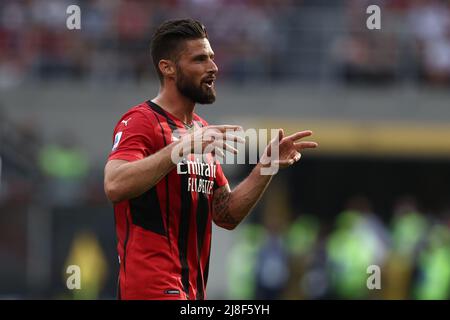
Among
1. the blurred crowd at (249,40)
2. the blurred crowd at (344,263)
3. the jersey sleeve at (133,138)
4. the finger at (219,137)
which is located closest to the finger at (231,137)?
the finger at (219,137)

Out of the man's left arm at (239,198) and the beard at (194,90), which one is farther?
the man's left arm at (239,198)

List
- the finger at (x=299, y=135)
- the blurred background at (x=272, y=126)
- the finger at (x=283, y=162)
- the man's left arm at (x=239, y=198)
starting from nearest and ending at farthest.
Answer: the finger at (x=299, y=135) → the finger at (x=283, y=162) → the man's left arm at (x=239, y=198) → the blurred background at (x=272, y=126)

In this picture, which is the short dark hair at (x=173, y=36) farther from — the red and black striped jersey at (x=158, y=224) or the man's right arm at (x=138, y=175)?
the man's right arm at (x=138, y=175)

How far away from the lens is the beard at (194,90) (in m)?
6.43

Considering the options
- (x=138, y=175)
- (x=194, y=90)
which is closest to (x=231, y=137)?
(x=138, y=175)

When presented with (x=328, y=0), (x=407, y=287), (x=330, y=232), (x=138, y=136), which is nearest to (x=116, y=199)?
(x=138, y=136)

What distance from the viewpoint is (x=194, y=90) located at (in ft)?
21.1

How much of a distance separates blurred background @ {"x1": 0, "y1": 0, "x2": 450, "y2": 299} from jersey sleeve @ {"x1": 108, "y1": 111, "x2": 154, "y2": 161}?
12.4m

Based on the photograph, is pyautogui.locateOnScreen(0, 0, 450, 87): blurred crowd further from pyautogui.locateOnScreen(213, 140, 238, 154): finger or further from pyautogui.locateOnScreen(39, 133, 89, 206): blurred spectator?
pyautogui.locateOnScreen(213, 140, 238, 154): finger

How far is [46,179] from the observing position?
20141mm

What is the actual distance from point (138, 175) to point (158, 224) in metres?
0.45

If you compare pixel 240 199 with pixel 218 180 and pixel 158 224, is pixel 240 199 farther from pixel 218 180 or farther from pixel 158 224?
pixel 158 224

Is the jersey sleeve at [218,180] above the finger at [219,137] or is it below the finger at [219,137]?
below

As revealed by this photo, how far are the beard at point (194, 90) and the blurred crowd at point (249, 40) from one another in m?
15.2
